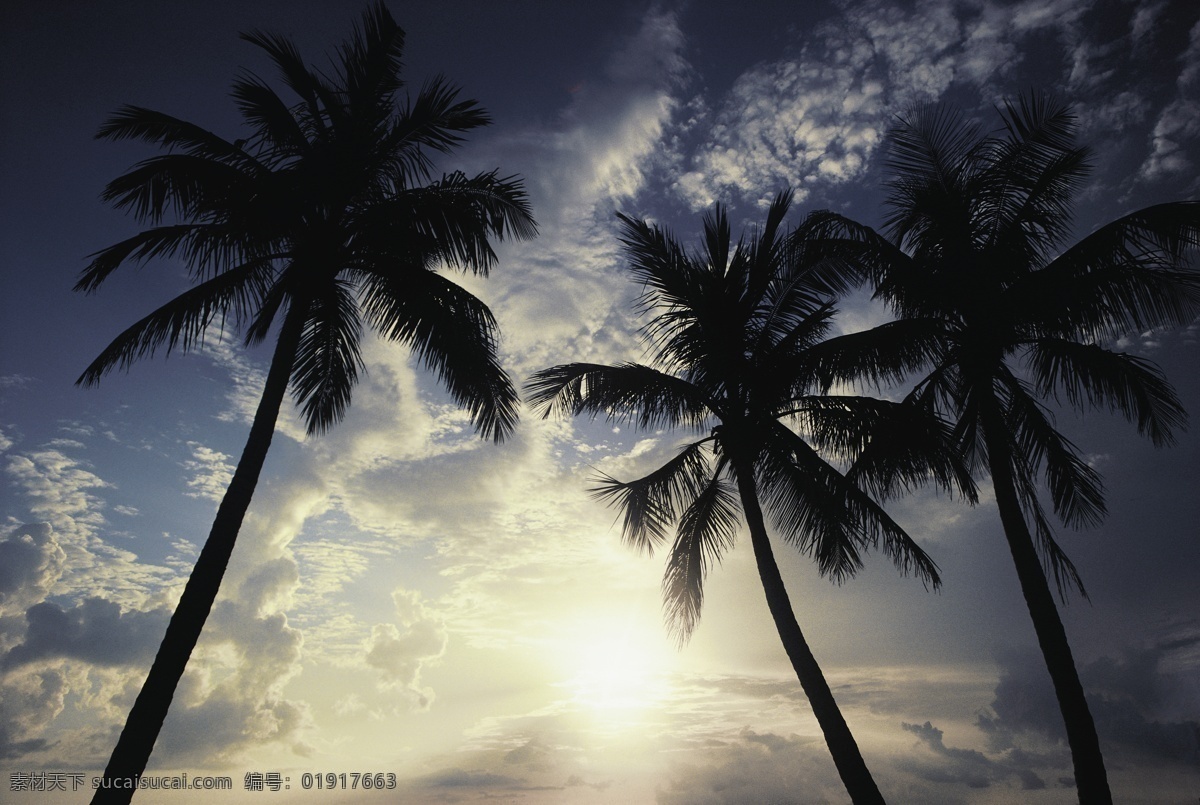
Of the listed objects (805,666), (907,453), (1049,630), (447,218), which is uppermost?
(447,218)

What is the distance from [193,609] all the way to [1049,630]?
11331mm

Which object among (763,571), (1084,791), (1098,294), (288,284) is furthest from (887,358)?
(288,284)

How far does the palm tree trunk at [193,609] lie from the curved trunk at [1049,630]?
10.9 metres

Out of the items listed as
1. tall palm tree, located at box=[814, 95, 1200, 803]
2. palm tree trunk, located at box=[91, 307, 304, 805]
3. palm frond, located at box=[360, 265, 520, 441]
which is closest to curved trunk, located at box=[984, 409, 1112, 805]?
tall palm tree, located at box=[814, 95, 1200, 803]

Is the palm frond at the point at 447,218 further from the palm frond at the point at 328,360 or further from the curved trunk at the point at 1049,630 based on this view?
the curved trunk at the point at 1049,630

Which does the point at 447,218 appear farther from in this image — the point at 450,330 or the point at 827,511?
the point at 827,511

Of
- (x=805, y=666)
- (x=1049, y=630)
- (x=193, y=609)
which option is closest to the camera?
(x=193, y=609)

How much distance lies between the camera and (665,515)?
479 inches

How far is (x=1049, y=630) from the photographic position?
910 centimetres

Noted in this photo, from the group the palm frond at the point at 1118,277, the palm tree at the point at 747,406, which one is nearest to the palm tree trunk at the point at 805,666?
the palm tree at the point at 747,406

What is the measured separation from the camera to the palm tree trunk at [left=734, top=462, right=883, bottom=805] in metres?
8.78

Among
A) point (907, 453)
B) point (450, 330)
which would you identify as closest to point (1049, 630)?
point (907, 453)

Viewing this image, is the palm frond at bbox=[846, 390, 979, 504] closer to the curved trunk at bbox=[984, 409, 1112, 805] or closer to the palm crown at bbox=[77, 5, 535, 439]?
the curved trunk at bbox=[984, 409, 1112, 805]

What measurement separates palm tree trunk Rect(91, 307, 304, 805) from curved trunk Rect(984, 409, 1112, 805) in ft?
35.7
